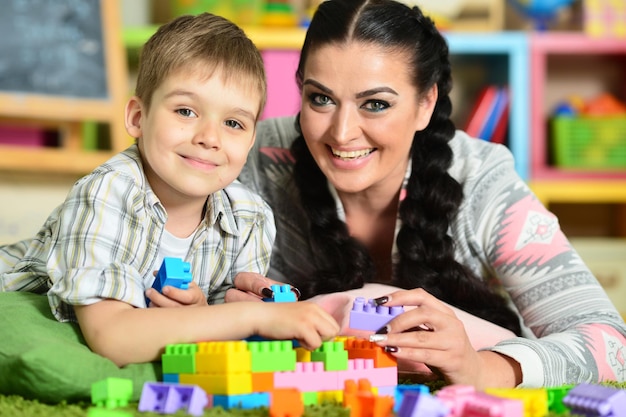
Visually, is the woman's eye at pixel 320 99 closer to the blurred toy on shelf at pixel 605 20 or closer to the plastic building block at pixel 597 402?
the plastic building block at pixel 597 402

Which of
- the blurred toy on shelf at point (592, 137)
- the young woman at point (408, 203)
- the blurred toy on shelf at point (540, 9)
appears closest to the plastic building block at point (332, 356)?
the young woman at point (408, 203)

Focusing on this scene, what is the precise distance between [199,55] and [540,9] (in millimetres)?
2183

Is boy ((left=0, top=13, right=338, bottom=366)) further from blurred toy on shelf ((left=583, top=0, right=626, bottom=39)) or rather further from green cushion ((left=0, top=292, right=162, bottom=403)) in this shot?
blurred toy on shelf ((left=583, top=0, right=626, bottom=39))

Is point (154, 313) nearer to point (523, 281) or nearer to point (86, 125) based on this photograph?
point (523, 281)

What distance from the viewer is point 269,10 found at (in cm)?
328

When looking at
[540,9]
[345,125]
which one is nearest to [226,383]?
[345,125]

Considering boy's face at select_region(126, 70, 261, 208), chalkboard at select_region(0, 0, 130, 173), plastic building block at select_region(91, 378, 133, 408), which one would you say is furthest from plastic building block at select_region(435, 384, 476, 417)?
chalkboard at select_region(0, 0, 130, 173)

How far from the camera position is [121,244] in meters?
1.41

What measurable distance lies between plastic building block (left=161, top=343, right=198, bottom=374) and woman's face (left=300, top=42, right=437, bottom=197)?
66 cm

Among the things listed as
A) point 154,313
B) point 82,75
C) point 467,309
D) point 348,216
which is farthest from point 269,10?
point 154,313

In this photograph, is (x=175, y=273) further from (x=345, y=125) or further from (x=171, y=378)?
(x=345, y=125)

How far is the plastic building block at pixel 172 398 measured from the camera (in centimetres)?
110

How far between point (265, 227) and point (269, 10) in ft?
5.71

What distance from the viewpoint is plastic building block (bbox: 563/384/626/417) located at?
3.72ft
